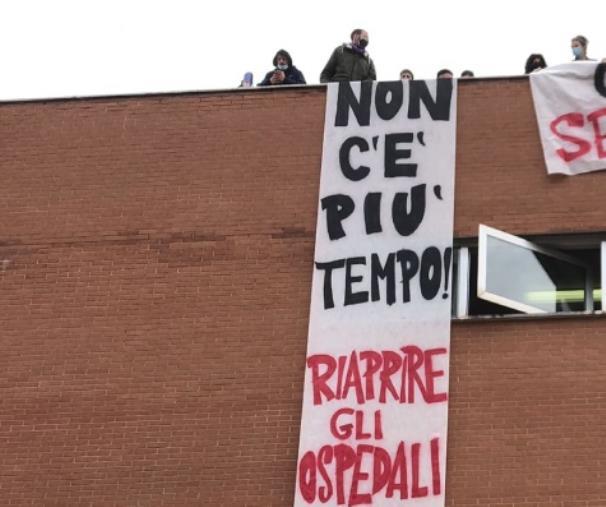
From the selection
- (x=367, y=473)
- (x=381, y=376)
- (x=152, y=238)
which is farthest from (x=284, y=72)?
(x=367, y=473)

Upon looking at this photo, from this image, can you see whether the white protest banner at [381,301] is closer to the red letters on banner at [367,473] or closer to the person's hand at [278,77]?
the red letters on banner at [367,473]

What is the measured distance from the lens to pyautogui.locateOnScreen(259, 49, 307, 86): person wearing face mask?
18281mm

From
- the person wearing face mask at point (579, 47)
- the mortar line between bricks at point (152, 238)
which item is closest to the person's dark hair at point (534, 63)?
the person wearing face mask at point (579, 47)

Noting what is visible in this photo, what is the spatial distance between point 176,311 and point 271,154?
7.27 ft

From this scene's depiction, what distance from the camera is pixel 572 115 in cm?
1709

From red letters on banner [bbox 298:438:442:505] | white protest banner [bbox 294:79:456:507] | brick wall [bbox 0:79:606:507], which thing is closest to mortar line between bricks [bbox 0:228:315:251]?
brick wall [bbox 0:79:606:507]

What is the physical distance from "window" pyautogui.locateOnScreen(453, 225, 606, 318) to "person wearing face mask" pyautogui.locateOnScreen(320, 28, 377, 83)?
110 inches

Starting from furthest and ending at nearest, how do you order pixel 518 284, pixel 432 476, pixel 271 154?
pixel 271 154, pixel 518 284, pixel 432 476

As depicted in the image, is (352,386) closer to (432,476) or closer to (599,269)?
(432,476)

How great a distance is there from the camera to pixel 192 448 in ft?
51.9

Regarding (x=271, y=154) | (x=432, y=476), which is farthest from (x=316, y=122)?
(x=432, y=476)

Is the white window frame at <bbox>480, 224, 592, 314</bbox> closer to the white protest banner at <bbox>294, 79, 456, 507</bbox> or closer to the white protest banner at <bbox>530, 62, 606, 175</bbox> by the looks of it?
the white protest banner at <bbox>294, 79, 456, 507</bbox>

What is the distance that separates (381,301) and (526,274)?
5.43 feet

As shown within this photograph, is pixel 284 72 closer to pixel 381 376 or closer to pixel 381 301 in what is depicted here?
pixel 381 301
